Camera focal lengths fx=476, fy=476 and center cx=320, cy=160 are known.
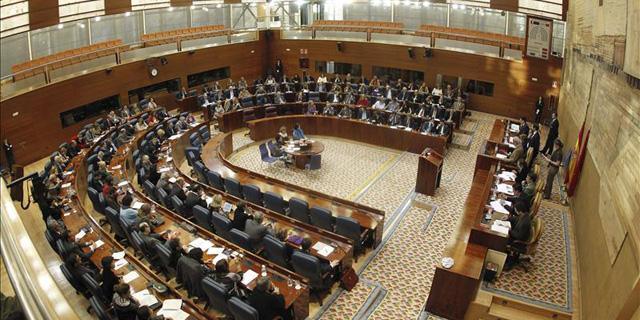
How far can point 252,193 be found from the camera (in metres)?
10.0

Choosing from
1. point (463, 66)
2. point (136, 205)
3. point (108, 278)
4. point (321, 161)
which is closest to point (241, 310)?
point (108, 278)

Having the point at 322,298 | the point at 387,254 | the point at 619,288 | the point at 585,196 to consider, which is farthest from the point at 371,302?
the point at 585,196

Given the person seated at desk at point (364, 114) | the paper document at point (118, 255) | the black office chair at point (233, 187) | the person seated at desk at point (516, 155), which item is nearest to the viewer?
the paper document at point (118, 255)

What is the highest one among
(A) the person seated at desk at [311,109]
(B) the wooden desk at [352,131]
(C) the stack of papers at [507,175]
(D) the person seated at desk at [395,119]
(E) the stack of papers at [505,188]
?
(A) the person seated at desk at [311,109]

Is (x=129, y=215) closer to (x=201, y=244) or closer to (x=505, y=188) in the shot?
(x=201, y=244)

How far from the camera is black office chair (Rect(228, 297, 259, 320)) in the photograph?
6117 mm

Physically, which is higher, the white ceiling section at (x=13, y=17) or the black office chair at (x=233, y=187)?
the white ceiling section at (x=13, y=17)

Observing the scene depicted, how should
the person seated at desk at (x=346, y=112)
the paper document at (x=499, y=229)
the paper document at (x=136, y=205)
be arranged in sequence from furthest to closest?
1. the person seated at desk at (x=346, y=112)
2. the paper document at (x=136, y=205)
3. the paper document at (x=499, y=229)

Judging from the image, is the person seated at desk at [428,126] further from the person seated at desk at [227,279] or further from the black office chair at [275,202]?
the person seated at desk at [227,279]

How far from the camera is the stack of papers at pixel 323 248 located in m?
7.88

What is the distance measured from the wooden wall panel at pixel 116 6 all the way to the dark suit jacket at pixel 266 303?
15.1 metres

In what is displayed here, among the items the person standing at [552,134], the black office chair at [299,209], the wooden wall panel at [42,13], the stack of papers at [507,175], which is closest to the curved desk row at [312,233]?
the black office chair at [299,209]

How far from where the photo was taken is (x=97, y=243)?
8.07 meters

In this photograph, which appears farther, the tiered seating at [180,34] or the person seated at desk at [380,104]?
the tiered seating at [180,34]
